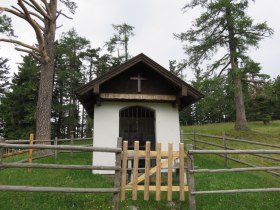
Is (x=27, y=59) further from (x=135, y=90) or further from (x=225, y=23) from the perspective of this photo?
(x=135, y=90)

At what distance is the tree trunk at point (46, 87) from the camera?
14.2 meters

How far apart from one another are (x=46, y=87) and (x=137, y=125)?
654cm

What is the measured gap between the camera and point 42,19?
1505 cm

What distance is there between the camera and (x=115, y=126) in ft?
33.3

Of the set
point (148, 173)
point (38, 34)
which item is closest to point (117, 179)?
point (148, 173)

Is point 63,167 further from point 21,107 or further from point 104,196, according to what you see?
point 21,107

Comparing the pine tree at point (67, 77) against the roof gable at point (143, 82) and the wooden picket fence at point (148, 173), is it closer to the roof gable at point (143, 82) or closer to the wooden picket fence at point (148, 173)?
the roof gable at point (143, 82)

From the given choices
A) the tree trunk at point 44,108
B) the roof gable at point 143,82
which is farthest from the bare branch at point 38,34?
the roof gable at point 143,82

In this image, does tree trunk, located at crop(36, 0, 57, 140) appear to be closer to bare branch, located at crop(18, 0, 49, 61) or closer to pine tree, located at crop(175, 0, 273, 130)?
bare branch, located at crop(18, 0, 49, 61)

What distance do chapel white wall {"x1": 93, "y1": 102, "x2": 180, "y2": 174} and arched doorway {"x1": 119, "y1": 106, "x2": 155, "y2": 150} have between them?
0.32 metres

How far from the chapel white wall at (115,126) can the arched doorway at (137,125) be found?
320mm

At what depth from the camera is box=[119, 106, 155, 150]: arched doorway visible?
1049cm

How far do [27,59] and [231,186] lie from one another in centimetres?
2726

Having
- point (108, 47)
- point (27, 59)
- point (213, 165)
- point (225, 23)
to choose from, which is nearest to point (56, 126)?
point (27, 59)
